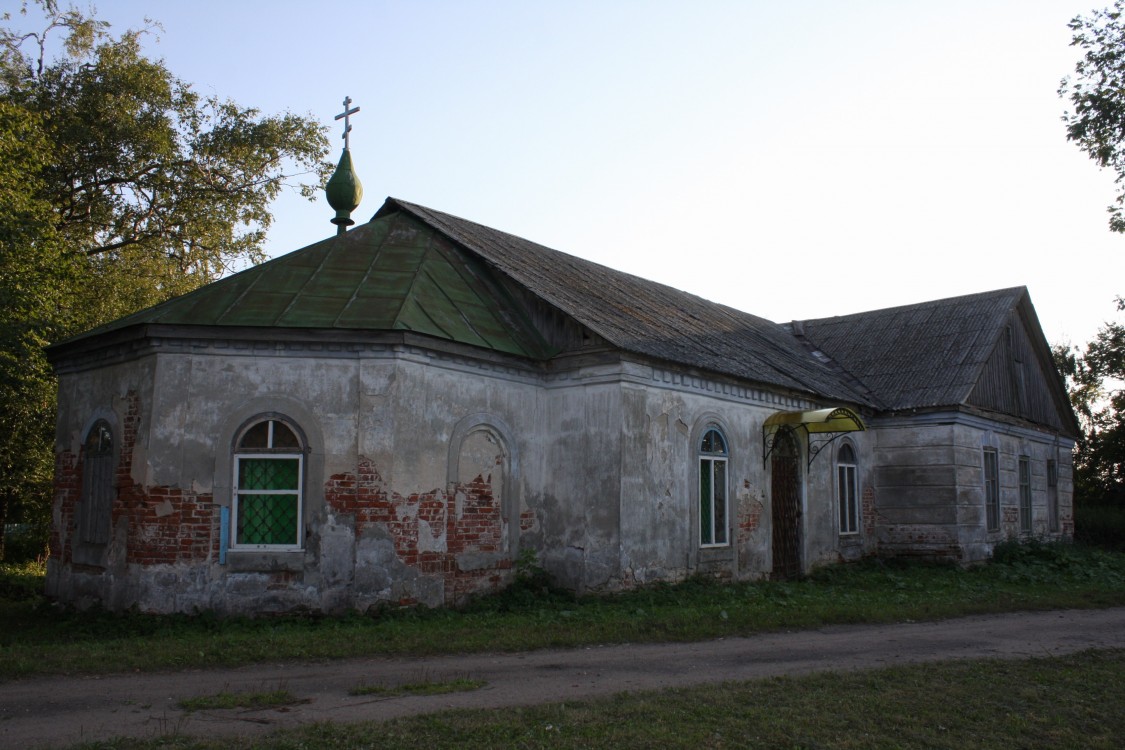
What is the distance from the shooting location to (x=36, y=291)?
15.2 meters

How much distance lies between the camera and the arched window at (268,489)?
34.7 feet

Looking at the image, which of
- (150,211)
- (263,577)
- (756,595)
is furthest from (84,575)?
(150,211)

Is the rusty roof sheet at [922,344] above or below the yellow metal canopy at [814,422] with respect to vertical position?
above

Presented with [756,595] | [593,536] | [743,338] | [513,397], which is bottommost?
[756,595]

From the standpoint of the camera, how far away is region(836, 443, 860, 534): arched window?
17203 mm

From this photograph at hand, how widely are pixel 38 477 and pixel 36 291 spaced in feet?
20.0

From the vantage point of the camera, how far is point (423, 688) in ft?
22.8

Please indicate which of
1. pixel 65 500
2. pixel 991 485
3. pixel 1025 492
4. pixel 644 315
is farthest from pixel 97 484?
pixel 1025 492

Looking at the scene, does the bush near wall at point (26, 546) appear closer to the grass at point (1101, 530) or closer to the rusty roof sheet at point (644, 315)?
the rusty roof sheet at point (644, 315)

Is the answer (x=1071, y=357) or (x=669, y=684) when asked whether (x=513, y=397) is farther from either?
(x=1071, y=357)

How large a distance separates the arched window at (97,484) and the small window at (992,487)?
53.4 ft

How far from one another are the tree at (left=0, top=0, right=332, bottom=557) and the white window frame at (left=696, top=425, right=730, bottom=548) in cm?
1152

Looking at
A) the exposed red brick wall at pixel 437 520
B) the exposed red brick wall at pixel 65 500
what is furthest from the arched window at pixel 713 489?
the exposed red brick wall at pixel 65 500

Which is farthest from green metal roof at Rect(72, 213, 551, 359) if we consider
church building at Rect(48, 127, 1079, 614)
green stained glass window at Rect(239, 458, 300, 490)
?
green stained glass window at Rect(239, 458, 300, 490)
